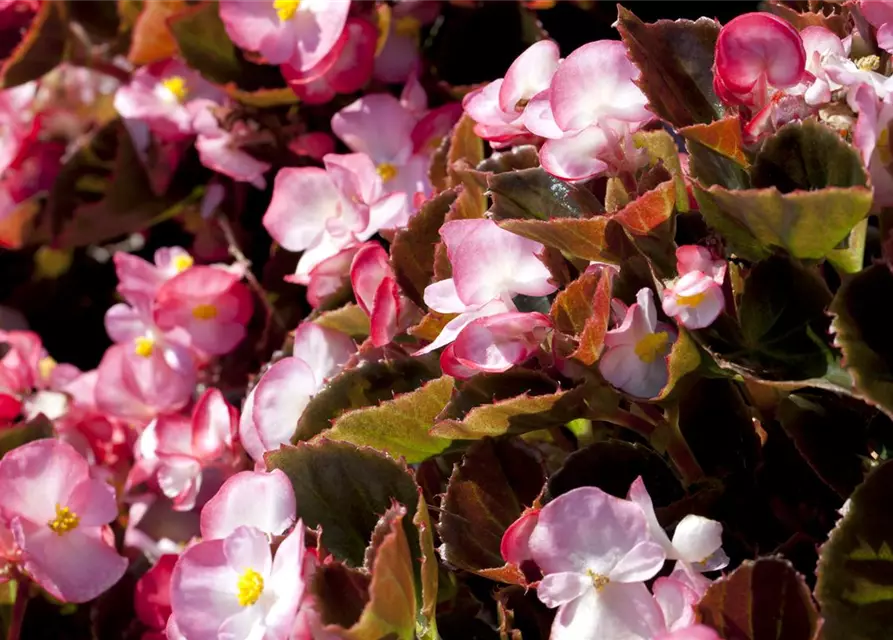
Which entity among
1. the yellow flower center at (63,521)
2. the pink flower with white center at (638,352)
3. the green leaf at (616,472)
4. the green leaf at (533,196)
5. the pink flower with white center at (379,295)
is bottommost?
the yellow flower center at (63,521)

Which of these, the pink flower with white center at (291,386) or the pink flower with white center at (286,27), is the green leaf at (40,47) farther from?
the pink flower with white center at (291,386)

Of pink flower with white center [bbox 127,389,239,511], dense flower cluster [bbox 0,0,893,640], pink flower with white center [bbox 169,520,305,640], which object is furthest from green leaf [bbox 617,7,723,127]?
pink flower with white center [bbox 127,389,239,511]

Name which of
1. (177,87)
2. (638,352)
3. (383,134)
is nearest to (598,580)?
(638,352)

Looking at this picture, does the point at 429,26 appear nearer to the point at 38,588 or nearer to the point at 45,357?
the point at 45,357

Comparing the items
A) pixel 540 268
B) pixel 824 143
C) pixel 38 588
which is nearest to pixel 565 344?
pixel 540 268

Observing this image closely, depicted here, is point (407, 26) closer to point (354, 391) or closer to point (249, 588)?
point (354, 391)

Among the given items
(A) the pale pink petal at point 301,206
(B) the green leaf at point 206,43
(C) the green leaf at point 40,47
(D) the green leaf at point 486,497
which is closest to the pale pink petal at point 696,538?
(D) the green leaf at point 486,497

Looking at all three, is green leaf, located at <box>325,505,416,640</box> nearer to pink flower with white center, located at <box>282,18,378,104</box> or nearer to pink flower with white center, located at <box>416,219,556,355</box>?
pink flower with white center, located at <box>416,219,556,355</box>
